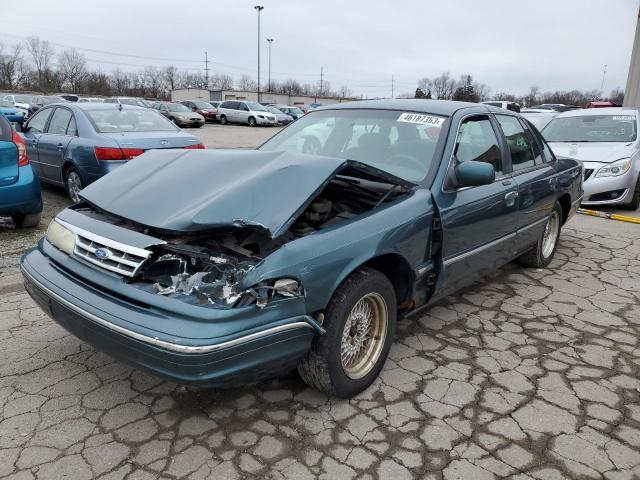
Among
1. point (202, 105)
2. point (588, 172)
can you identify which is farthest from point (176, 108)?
point (588, 172)

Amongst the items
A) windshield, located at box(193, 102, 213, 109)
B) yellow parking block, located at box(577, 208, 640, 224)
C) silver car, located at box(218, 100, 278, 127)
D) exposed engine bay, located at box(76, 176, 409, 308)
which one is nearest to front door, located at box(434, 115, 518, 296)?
exposed engine bay, located at box(76, 176, 409, 308)

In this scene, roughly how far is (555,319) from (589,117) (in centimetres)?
663

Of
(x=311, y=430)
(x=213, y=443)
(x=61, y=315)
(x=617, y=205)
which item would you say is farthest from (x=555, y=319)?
(x=617, y=205)

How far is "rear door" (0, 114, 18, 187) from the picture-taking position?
532 centimetres

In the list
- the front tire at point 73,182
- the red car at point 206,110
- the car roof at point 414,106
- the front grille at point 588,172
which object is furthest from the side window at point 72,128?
the red car at point 206,110

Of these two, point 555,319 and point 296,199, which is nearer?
point 296,199

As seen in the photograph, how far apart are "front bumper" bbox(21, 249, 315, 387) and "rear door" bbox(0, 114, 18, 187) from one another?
359cm

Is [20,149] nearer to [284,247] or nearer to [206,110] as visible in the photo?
[284,247]

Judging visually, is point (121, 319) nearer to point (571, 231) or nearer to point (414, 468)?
point (414, 468)

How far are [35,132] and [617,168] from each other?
9.40 metres

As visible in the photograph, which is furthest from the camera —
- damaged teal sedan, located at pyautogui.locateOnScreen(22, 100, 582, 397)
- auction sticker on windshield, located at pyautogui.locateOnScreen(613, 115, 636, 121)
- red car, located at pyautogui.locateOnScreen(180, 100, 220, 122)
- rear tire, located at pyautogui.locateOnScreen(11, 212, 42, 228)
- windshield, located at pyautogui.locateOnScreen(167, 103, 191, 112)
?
red car, located at pyautogui.locateOnScreen(180, 100, 220, 122)

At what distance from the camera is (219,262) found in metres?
2.39

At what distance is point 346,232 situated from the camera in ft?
8.46

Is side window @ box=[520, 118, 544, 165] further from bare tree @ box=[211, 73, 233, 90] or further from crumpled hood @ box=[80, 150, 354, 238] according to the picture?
bare tree @ box=[211, 73, 233, 90]
